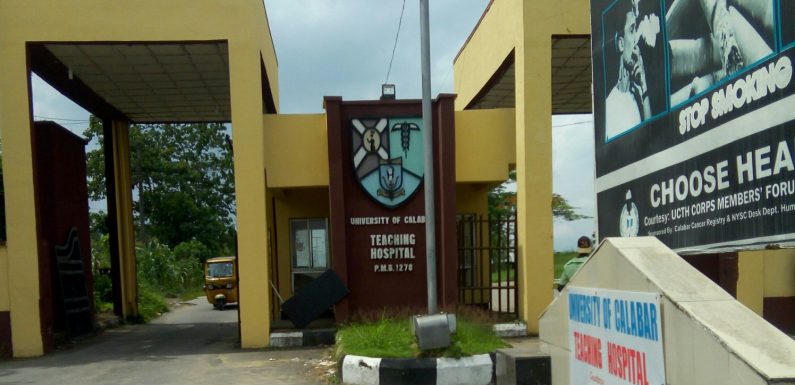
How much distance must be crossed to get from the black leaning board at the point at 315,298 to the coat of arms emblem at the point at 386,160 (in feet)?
5.13

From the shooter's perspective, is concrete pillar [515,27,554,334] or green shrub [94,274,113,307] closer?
concrete pillar [515,27,554,334]

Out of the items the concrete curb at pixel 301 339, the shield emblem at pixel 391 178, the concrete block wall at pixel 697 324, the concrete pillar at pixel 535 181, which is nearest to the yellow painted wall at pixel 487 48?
the concrete pillar at pixel 535 181

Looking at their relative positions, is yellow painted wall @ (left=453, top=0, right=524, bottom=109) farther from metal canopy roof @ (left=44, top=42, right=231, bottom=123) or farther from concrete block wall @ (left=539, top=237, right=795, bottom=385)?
concrete block wall @ (left=539, top=237, right=795, bottom=385)

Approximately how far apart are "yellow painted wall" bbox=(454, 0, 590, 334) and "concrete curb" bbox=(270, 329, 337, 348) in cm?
320

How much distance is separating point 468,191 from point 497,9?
12.3 feet

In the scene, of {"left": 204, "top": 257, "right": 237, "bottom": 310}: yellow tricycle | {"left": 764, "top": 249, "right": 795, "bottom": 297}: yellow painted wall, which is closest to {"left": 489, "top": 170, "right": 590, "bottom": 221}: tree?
{"left": 204, "top": 257, "right": 237, "bottom": 310}: yellow tricycle

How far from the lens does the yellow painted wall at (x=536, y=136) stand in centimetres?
1105

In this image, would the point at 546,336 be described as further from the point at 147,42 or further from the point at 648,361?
the point at 147,42

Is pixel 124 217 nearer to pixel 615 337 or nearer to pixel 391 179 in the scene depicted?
pixel 391 179

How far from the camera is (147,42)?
11070 millimetres

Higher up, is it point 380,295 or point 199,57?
point 199,57

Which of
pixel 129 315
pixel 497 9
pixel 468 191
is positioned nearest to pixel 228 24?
pixel 497 9

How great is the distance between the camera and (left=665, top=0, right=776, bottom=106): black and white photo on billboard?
11.5 ft

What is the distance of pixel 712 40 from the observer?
393 centimetres
